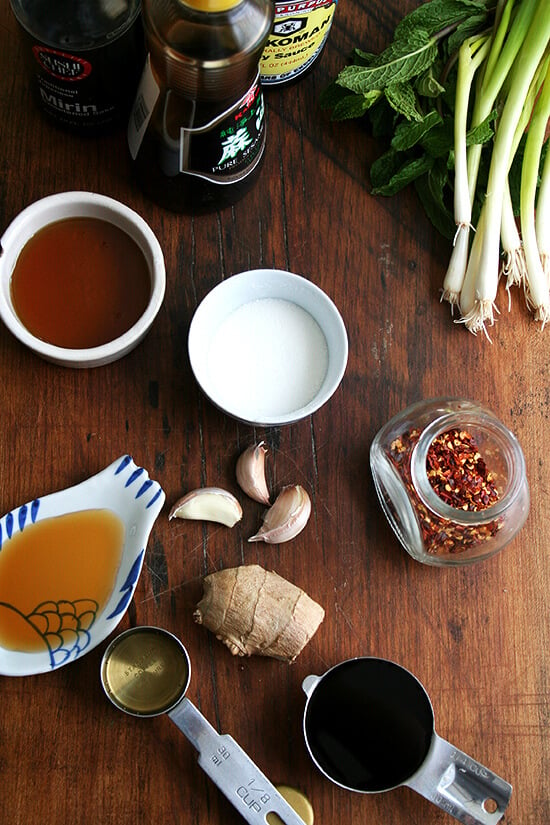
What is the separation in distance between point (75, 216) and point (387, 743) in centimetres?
68

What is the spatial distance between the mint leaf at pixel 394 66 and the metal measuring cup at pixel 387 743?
66 cm

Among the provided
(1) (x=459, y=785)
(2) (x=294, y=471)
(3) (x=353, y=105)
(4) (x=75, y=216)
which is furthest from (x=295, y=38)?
(1) (x=459, y=785)

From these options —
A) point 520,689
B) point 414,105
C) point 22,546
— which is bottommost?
point 520,689

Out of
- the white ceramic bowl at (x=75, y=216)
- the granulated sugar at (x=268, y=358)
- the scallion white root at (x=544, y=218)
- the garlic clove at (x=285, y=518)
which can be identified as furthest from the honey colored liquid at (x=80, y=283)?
the scallion white root at (x=544, y=218)

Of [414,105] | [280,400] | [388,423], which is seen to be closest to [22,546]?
[280,400]

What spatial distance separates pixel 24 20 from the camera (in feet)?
2.97

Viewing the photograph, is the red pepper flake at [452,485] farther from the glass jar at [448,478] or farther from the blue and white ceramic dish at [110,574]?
the blue and white ceramic dish at [110,574]

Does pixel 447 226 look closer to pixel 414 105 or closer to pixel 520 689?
pixel 414 105

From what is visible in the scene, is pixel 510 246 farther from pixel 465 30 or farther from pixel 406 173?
pixel 465 30

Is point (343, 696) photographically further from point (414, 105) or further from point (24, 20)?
point (24, 20)

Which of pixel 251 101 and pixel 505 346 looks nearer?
pixel 251 101

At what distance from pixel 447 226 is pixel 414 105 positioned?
0.49 feet

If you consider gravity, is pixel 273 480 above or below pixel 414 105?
below

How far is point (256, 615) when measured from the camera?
946 mm
